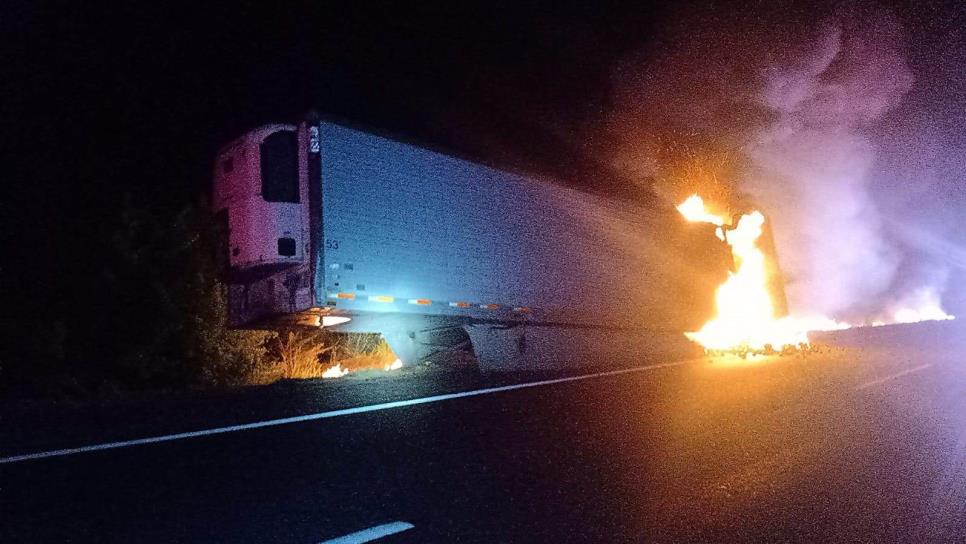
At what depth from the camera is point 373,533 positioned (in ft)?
12.2

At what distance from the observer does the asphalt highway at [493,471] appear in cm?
393

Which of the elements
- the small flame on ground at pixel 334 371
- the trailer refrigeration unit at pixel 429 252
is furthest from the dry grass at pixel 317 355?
the trailer refrigeration unit at pixel 429 252

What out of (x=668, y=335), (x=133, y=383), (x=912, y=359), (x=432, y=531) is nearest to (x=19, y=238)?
(x=133, y=383)

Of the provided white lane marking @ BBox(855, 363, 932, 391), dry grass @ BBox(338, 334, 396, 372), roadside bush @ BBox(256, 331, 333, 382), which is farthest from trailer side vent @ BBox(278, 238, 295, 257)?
white lane marking @ BBox(855, 363, 932, 391)

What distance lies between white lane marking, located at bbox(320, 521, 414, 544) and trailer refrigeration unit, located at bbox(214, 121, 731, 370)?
647cm

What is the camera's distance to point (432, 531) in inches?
152

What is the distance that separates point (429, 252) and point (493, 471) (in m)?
6.83

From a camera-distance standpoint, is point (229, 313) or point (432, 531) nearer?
point (432, 531)

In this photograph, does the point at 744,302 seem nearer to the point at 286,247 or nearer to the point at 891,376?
the point at 891,376

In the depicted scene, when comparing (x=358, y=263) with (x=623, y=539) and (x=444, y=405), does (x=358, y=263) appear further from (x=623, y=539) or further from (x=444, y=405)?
(x=623, y=539)

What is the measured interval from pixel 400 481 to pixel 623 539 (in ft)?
5.37

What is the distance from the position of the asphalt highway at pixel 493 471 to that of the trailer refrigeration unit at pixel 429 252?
7.65ft

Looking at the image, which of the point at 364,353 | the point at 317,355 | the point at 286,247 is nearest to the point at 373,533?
the point at 286,247

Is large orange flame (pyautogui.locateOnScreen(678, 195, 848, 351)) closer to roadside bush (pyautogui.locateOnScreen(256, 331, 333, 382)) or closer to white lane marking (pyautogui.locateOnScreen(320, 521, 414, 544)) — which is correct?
roadside bush (pyautogui.locateOnScreen(256, 331, 333, 382))
